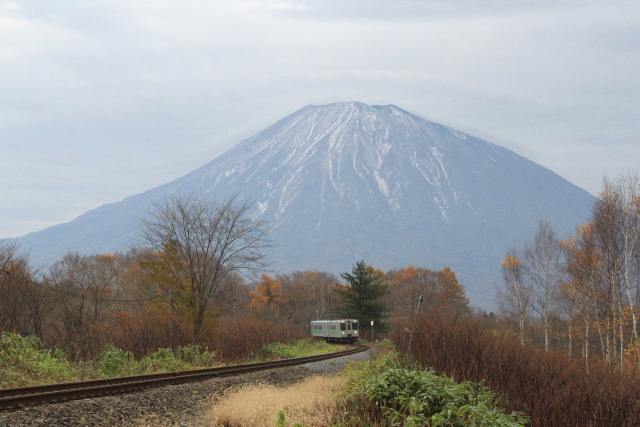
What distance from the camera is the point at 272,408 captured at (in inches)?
426

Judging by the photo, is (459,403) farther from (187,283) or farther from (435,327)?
(187,283)

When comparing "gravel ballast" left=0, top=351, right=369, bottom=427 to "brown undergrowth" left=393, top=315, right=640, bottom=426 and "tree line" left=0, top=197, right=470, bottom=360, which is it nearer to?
"brown undergrowth" left=393, top=315, right=640, bottom=426

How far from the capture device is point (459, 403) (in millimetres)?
10320

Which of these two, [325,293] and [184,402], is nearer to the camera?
[184,402]

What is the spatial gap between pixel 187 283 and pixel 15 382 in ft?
70.2

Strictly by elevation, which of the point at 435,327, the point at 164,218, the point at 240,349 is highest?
the point at 164,218

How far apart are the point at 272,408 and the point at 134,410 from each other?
2.64 metres

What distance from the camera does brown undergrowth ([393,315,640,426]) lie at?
11531mm

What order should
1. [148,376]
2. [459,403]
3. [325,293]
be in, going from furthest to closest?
[325,293] → [148,376] → [459,403]

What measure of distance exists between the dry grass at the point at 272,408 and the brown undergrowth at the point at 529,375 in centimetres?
328

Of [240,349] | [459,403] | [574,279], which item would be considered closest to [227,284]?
[240,349]

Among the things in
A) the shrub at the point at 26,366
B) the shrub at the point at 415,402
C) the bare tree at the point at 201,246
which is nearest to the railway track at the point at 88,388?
the shrub at the point at 26,366

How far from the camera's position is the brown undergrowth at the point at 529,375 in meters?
11.5

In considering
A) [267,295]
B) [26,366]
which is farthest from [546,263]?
[267,295]
